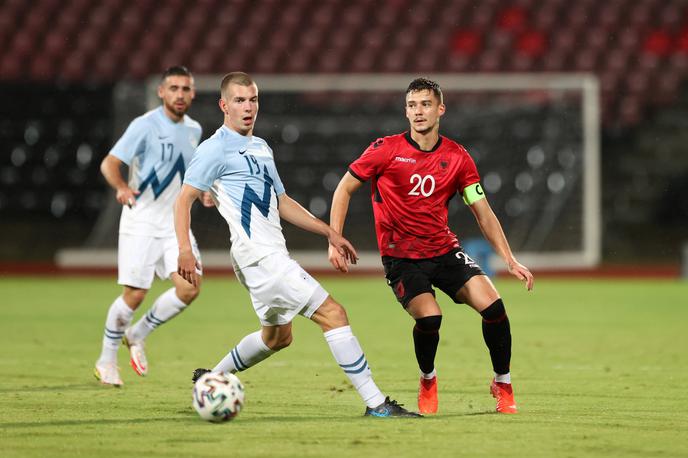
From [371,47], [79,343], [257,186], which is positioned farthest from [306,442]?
[371,47]

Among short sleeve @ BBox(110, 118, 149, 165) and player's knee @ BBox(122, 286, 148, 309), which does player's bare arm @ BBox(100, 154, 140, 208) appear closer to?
short sleeve @ BBox(110, 118, 149, 165)

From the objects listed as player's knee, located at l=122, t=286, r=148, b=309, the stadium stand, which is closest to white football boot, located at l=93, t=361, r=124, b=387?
player's knee, located at l=122, t=286, r=148, b=309

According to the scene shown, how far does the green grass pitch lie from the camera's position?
17.1 ft

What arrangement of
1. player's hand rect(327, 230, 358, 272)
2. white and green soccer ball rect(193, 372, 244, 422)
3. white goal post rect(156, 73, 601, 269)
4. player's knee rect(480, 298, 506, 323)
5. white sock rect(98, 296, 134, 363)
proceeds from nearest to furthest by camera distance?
1. white and green soccer ball rect(193, 372, 244, 422)
2. player's hand rect(327, 230, 358, 272)
3. player's knee rect(480, 298, 506, 323)
4. white sock rect(98, 296, 134, 363)
5. white goal post rect(156, 73, 601, 269)

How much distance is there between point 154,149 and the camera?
8.03m

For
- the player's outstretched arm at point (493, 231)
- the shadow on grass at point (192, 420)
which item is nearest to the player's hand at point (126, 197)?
the shadow on grass at point (192, 420)

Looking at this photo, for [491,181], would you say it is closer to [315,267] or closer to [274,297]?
[315,267]

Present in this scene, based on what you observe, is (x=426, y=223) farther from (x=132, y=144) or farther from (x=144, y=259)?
(x=132, y=144)

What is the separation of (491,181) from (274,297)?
12211mm

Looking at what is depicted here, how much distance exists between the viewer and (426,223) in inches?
257

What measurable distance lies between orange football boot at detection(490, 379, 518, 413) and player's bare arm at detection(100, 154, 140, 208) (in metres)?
2.76

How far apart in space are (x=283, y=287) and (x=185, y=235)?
0.58 meters

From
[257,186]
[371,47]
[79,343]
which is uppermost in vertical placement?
[371,47]

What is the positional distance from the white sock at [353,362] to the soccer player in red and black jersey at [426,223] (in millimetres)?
474
